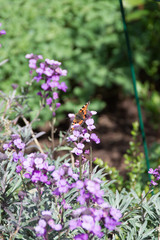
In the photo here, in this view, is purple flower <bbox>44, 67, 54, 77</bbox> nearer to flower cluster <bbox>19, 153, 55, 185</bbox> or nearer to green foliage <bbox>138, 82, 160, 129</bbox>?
flower cluster <bbox>19, 153, 55, 185</bbox>

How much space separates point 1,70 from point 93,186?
2.89 metres

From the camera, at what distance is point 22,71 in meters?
3.54

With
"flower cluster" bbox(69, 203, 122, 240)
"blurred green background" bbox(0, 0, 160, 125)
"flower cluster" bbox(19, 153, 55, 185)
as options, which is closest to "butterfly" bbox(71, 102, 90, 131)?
"flower cluster" bbox(19, 153, 55, 185)

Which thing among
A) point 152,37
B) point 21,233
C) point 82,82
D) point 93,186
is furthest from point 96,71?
point 93,186

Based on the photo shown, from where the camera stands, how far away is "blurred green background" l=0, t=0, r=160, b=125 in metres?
3.62

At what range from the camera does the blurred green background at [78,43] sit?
362cm

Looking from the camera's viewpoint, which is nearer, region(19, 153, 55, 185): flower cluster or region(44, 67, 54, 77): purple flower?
region(19, 153, 55, 185): flower cluster

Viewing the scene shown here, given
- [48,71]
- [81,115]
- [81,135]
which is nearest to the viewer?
[81,135]

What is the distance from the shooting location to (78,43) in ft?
12.4

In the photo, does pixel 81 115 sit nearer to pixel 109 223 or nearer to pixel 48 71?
pixel 48 71

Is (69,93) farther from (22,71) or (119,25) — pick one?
(119,25)

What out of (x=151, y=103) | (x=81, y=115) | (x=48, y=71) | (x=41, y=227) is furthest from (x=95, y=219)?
(x=151, y=103)

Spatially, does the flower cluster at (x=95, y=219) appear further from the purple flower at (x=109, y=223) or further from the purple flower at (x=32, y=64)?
the purple flower at (x=32, y=64)

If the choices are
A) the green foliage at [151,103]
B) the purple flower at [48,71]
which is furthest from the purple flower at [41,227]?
the green foliage at [151,103]
